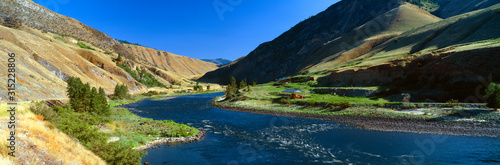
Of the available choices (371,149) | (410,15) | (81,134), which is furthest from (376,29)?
(81,134)

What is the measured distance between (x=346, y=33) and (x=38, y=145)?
160m

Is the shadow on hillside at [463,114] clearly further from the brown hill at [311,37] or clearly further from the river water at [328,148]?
the brown hill at [311,37]

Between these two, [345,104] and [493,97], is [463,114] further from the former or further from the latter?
[345,104]

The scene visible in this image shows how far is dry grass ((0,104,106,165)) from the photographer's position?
781 cm

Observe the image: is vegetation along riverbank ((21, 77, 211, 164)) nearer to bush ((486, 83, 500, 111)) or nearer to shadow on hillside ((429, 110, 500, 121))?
shadow on hillside ((429, 110, 500, 121))

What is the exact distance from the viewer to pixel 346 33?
148m

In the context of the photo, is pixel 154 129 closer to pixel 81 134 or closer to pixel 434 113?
pixel 81 134

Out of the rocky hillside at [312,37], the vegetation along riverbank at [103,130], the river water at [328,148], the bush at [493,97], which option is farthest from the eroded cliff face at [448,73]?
the rocky hillside at [312,37]

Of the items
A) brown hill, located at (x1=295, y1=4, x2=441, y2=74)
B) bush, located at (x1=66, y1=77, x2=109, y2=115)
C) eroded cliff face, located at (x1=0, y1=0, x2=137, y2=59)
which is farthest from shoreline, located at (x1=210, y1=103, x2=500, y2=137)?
eroded cliff face, located at (x1=0, y1=0, x2=137, y2=59)

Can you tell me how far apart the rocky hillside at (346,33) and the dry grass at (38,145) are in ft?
314

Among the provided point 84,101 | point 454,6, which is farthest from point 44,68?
point 454,6

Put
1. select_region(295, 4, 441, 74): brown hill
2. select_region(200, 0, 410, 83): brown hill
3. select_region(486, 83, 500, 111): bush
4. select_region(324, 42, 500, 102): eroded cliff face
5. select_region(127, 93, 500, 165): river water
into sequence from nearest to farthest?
select_region(127, 93, 500, 165): river water
select_region(486, 83, 500, 111): bush
select_region(324, 42, 500, 102): eroded cliff face
select_region(295, 4, 441, 74): brown hill
select_region(200, 0, 410, 83): brown hill

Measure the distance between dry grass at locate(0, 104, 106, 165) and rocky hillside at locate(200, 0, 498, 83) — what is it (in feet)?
314

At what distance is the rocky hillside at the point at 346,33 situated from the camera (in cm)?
11050
